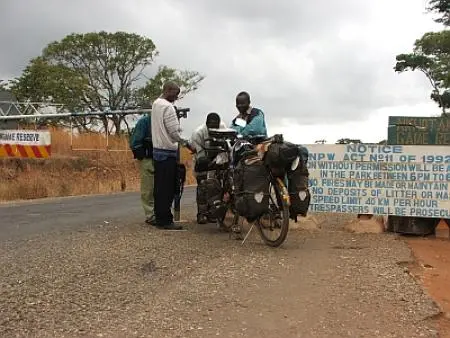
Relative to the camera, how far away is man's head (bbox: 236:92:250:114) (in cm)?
805

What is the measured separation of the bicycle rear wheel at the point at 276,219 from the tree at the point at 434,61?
30998 mm

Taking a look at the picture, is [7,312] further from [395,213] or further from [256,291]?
[395,213]

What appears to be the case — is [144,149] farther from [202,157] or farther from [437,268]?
[437,268]

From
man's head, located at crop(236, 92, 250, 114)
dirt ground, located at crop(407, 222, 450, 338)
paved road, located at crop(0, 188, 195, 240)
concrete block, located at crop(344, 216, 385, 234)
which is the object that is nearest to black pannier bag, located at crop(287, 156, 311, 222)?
dirt ground, located at crop(407, 222, 450, 338)

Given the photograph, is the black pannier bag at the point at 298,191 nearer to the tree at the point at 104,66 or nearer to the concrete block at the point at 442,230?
the concrete block at the point at 442,230

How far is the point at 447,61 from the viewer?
1459 inches

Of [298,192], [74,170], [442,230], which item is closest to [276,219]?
[298,192]

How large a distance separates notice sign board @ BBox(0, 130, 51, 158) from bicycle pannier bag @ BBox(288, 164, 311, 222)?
14871 mm

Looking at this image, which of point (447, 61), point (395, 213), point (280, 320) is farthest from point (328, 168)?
point (447, 61)

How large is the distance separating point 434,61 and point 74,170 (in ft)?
81.6

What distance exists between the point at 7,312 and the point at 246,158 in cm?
330

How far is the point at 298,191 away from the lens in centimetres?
679

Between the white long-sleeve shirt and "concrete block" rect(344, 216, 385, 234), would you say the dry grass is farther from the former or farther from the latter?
"concrete block" rect(344, 216, 385, 234)

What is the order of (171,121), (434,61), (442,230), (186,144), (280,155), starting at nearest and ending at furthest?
(280,155), (171,121), (186,144), (442,230), (434,61)
